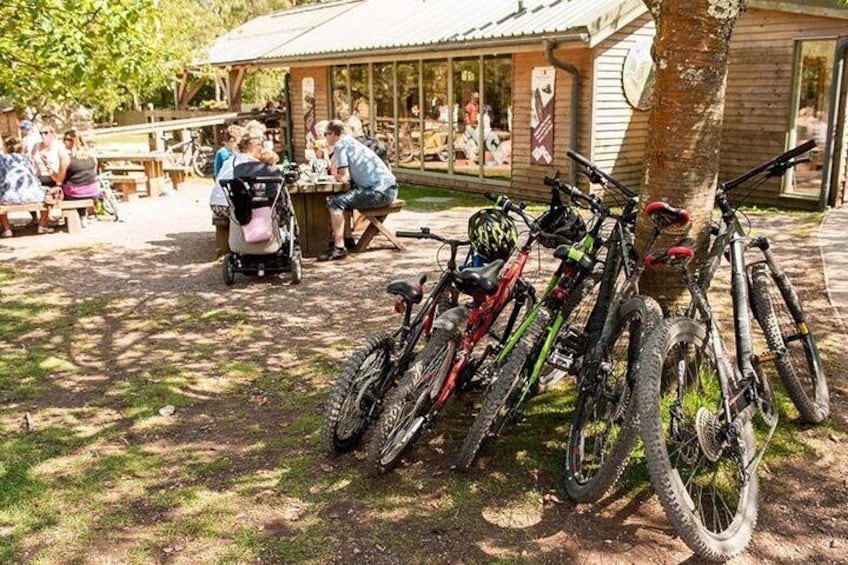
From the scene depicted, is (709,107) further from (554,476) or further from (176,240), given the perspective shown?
(176,240)

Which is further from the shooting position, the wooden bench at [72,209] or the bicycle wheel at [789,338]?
the wooden bench at [72,209]

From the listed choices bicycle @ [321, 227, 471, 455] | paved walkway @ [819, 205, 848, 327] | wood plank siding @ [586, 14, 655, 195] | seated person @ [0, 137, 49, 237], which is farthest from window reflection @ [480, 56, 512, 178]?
bicycle @ [321, 227, 471, 455]

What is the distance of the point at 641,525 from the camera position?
129 inches

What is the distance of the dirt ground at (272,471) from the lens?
3.20 m

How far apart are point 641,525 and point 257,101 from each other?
3489 cm

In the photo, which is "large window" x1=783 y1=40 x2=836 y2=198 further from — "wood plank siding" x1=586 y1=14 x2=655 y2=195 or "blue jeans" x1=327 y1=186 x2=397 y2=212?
"blue jeans" x1=327 y1=186 x2=397 y2=212

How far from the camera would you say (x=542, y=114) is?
12.9 metres

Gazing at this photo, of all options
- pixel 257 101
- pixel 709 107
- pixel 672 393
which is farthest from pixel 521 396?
pixel 257 101

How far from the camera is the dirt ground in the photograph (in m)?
3.20

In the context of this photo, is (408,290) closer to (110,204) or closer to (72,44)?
(72,44)

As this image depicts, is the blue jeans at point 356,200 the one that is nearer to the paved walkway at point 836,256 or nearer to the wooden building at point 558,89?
the wooden building at point 558,89

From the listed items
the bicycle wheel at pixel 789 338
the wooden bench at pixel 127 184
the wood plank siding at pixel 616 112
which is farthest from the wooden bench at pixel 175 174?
the bicycle wheel at pixel 789 338

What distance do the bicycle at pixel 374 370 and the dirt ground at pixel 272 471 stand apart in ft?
0.59

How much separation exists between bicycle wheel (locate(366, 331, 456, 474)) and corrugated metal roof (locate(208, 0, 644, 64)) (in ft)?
21.3
